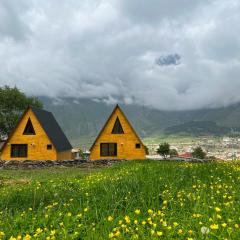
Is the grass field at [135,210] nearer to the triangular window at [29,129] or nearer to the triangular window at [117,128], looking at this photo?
the triangular window at [117,128]

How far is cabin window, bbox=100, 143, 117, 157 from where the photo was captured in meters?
43.0

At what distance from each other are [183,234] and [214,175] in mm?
5446

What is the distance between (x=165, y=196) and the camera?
8508 millimetres

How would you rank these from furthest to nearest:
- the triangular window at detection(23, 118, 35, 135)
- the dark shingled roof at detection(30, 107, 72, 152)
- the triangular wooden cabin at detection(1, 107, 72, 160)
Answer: the dark shingled roof at detection(30, 107, 72, 152), the triangular window at detection(23, 118, 35, 135), the triangular wooden cabin at detection(1, 107, 72, 160)

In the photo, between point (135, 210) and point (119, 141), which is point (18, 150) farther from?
point (135, 210)

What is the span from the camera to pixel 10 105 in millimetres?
69938

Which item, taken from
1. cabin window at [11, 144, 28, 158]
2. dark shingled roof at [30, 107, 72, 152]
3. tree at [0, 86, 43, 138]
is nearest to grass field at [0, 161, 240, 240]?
dark shingled roof at [30, 107, 72, 152]

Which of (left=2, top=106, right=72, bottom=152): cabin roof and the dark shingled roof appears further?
the dark shingled roof

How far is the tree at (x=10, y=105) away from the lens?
225 ft

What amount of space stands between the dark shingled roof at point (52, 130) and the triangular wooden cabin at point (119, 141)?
475cm

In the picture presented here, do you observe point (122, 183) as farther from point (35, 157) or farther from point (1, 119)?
point (1, 119)

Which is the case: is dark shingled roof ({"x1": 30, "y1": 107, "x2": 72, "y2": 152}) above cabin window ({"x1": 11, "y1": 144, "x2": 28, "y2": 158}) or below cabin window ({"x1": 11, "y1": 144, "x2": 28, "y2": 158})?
above

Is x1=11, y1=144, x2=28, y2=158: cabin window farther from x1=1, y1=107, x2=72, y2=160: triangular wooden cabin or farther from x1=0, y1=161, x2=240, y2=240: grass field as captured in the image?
x1=0, y1=161, x2=240, y2=240: grass field

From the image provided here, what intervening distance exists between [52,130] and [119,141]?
29.7 feet
